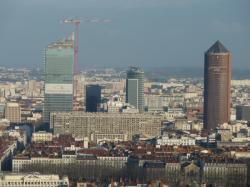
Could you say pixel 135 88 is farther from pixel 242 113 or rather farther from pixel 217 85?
pixel 217 85

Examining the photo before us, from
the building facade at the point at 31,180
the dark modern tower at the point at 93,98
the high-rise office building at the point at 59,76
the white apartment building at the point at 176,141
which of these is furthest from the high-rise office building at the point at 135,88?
the building facade at the point at 31,180

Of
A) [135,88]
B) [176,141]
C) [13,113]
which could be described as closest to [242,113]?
[135,88]

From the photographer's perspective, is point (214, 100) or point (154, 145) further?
point (214, 100)

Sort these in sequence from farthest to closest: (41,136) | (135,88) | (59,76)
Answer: (135,88) < (59,76) < (41,136)

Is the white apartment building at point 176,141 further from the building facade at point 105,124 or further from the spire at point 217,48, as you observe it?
the spire at point 217,48

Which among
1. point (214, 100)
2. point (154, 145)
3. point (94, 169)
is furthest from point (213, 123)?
point (94, 169)

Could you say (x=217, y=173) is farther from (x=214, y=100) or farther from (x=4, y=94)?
(x=4, y=94)

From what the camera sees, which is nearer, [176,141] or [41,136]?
[176,141]
